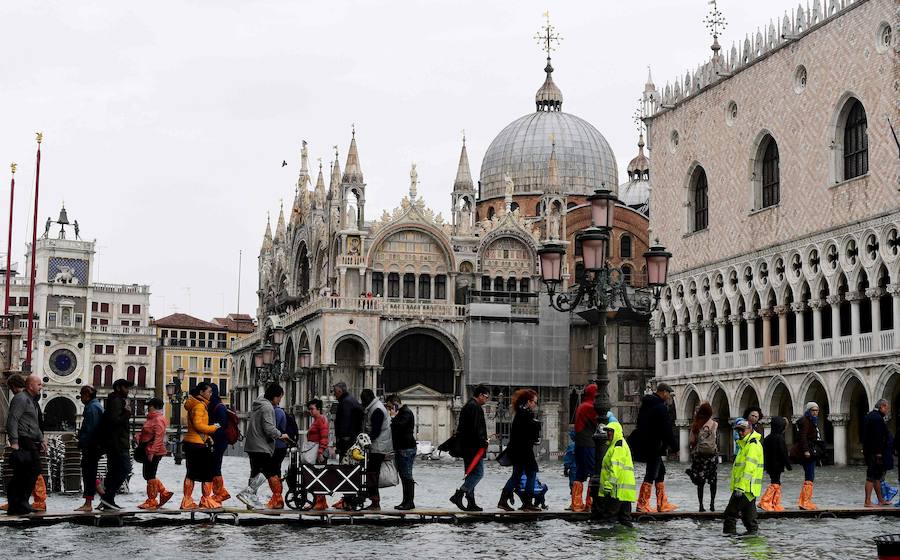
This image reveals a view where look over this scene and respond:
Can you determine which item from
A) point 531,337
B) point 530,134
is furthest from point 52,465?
point 530,134

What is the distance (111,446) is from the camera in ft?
51.6

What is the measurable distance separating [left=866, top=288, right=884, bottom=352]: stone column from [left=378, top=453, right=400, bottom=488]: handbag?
22.0 meters

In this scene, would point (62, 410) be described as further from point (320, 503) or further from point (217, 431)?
point (320, 503)

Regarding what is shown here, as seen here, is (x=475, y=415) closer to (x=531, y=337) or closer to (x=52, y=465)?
(x=52, y=465)

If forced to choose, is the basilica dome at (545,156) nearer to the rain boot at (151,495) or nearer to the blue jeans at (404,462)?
the blue jeans at (404,462)

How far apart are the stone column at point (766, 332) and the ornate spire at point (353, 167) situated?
20.5 m

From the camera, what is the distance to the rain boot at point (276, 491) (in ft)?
53.2

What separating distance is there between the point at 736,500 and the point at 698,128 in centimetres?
3241

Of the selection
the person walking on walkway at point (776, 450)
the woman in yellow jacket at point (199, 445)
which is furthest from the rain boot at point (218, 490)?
the person walking on walkway at point (776, 450)

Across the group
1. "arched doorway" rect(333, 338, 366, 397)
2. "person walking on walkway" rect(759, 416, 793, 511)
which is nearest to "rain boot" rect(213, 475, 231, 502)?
"person walking on walkway" rect(759, 416, 793, 511)

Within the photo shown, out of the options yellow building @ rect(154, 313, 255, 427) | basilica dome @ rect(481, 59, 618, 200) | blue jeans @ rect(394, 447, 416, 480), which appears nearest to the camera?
blue jeans @ rect(394, 447, 416, 480)

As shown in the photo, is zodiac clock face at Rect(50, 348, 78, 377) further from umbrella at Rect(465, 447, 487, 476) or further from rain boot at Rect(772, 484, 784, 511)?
rain boot at Rect(772, 484, 784, 511)

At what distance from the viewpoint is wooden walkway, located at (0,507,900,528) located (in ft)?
48.3

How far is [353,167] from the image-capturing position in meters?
56.8
